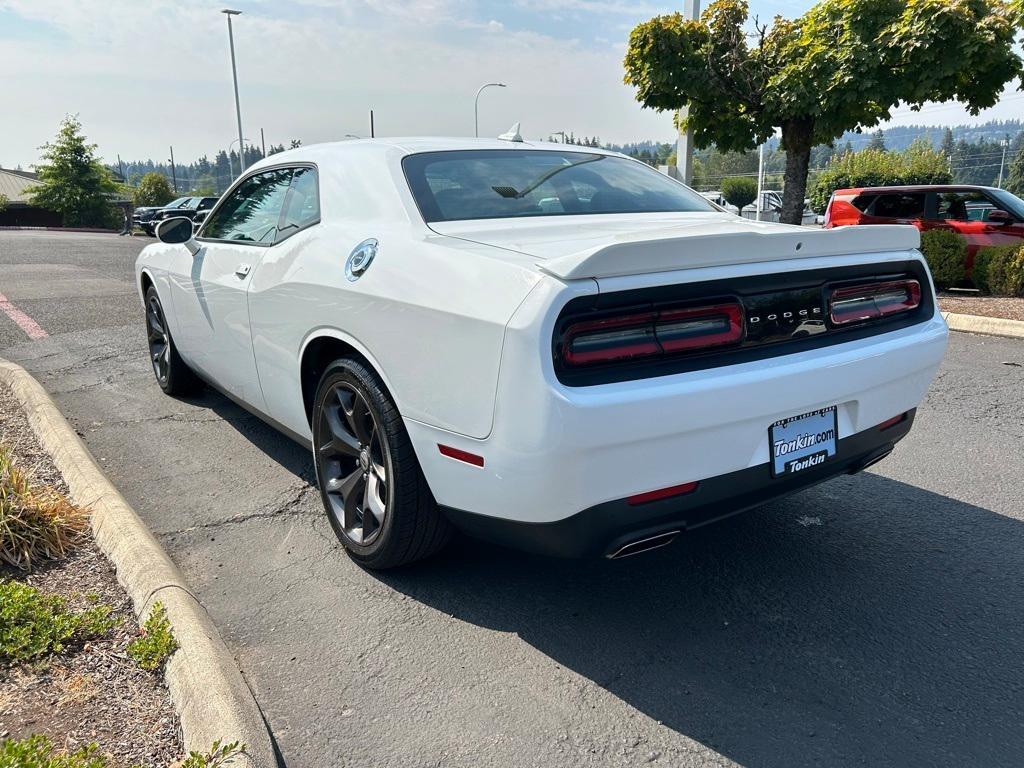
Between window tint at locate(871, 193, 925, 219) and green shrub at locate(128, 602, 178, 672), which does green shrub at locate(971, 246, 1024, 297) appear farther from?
green shrub at locate(128, 602, 178, 672)

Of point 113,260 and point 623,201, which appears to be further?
point 113,260

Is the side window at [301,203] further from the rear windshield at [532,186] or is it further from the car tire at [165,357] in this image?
the car tire at [165,357]

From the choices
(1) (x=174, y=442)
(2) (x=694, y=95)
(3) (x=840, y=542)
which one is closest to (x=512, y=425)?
(3) (x=840, y=542)

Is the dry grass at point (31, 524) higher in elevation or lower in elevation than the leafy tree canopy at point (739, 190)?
lower

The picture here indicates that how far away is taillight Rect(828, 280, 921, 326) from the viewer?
9.13ft

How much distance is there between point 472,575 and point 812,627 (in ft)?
4.10

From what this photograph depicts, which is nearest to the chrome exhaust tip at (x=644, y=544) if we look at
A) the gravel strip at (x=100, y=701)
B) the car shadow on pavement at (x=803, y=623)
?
the car shadow on pavement at (x=803, y=623)

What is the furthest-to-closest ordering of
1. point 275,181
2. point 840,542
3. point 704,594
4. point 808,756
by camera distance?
point 275,181
point 840,542
point 704,594
point 808,756

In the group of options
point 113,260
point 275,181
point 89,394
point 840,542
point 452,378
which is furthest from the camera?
point 113,260

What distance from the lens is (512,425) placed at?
2.22 meters

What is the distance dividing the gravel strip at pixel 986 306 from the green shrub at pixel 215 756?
8576mm

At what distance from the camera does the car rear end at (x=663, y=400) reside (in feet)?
7.16

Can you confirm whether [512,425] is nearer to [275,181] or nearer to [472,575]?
[472,575]

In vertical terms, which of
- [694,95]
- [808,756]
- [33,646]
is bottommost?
[808,756]
